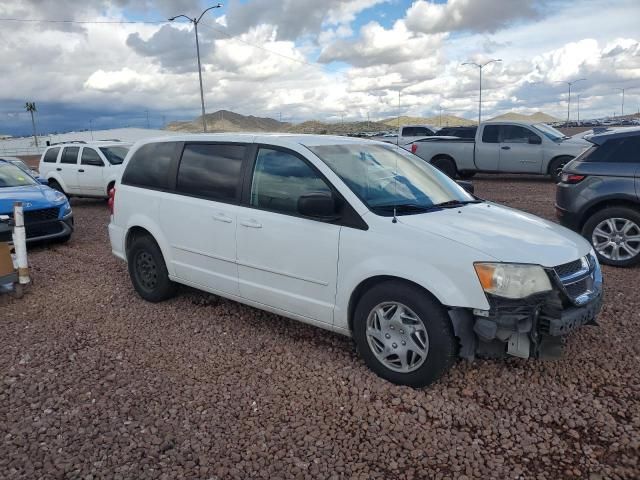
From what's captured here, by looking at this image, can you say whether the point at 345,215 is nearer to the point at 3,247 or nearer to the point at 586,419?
the point at 586,419

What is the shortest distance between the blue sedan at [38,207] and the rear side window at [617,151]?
781cm

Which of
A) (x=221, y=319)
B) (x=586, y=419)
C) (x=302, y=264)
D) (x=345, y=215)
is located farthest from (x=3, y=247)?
(x=586, y=419)

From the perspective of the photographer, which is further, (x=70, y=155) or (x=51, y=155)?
(x=51, y=155)

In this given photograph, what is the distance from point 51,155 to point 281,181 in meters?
13.3

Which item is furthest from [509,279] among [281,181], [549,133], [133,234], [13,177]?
[549,133]

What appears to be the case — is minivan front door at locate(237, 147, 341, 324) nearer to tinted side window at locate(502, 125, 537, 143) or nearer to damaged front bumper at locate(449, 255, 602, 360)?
damaged front bumper at locate(449, 255, 602, 360)

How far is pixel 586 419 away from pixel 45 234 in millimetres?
7938

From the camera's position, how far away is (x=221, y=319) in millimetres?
5121

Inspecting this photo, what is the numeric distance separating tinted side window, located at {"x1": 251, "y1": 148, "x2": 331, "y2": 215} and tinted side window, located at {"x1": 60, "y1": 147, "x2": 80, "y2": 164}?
11618 mm

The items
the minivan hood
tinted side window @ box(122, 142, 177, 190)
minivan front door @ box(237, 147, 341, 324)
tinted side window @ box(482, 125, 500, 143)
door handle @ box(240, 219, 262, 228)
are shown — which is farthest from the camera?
tinted side window @ box(482, 125, 500, 143)

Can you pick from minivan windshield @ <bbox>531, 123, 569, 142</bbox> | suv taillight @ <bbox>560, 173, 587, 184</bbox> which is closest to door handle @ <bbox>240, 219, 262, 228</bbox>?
suv taillight @ <bbox>560, 173, 587, 184</bbox>

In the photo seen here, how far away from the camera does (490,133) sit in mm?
16031

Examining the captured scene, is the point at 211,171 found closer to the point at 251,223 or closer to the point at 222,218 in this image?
the point at 222,218

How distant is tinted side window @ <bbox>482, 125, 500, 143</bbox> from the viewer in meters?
15.9
